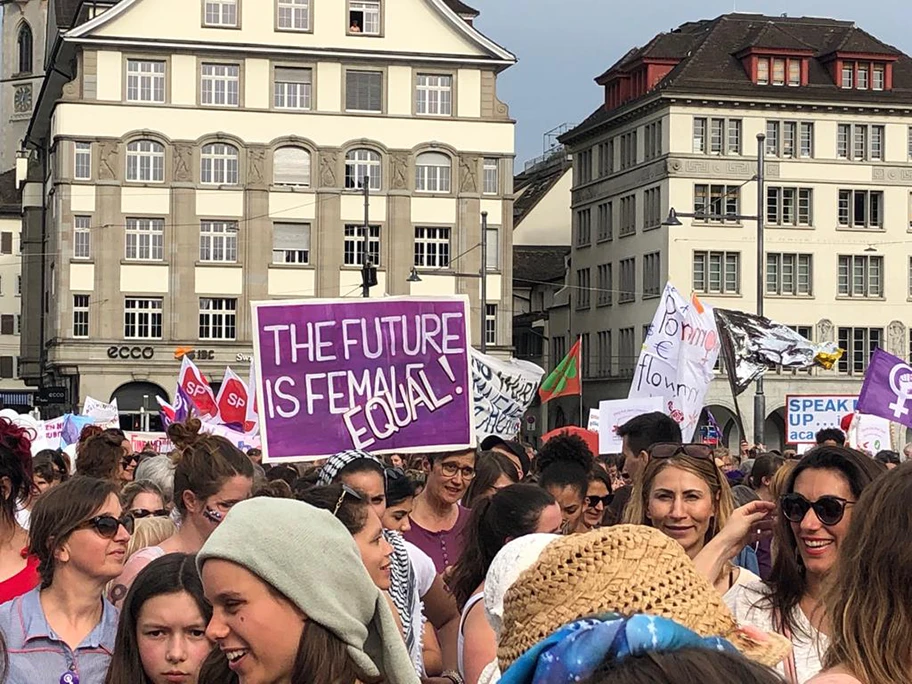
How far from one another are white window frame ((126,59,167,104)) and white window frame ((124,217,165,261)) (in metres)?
4.01

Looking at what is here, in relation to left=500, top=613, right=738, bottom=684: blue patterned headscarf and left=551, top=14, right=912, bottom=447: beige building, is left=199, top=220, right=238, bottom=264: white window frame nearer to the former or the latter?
left=551, top=14, right=912, bottom=447: beige building

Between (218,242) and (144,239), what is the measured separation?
246 cm

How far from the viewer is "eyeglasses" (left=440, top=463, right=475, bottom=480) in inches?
381

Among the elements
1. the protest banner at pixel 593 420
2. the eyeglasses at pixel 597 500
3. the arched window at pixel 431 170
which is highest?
the arched window at pixel 431 170

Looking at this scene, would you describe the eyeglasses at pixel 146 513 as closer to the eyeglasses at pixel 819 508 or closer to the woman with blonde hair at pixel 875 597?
the eyeglasses at pixel 819 508

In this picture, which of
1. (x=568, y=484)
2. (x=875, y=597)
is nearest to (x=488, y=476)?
(x=568, y=484)

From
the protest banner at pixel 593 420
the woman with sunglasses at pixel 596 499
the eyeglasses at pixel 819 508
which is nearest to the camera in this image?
the eyeglasses at pixel 819 508

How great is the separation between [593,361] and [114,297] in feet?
66.9

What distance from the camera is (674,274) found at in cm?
6756

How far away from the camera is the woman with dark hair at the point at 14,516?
21.0 ft

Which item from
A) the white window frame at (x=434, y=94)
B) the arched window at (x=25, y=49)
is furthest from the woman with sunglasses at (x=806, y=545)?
the arched window at (x=25, y=49)

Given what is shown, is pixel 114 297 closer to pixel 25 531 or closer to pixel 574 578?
pixel 25 531

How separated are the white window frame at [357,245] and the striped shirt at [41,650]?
58.0 meters

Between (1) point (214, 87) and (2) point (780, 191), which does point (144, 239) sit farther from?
(2) point (780, 191)
